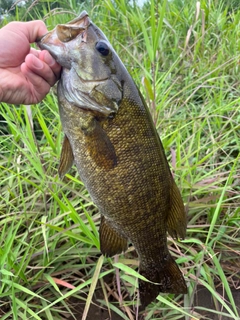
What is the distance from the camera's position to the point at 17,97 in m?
1.63

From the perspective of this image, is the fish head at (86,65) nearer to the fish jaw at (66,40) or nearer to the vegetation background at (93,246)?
the fish jaw at (66,40)

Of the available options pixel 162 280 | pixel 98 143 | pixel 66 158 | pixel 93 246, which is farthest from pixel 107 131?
pixel 93 246

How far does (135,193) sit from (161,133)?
1139mm

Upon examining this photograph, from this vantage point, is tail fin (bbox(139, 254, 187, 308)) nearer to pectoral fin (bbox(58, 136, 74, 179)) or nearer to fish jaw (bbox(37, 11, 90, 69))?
pectoral fin (bbox(58, 136, 74, 179))

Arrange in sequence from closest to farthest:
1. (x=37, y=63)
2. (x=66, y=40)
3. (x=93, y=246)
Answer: (x=66, y=40), (x=37, y=63), (x=93, y=246)

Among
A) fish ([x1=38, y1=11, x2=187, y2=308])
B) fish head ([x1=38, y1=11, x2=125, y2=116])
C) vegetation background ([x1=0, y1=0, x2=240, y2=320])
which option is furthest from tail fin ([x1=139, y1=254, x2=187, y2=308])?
fish head ([x1=38, y1=11, x2=125, y2=116])

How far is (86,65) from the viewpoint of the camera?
1.30 metres

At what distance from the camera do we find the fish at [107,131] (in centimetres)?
129

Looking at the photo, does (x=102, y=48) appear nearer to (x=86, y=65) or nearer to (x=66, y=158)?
(x=86, y=65)

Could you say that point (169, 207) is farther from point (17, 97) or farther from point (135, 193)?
point (17, 97)

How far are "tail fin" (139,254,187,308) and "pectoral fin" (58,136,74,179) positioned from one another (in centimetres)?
51

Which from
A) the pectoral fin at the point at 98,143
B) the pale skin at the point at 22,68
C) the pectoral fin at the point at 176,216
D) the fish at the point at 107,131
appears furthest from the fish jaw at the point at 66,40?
the pectoral fin at the point at 176,216

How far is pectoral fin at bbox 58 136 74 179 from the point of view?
1363 mm

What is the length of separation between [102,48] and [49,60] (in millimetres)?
204
